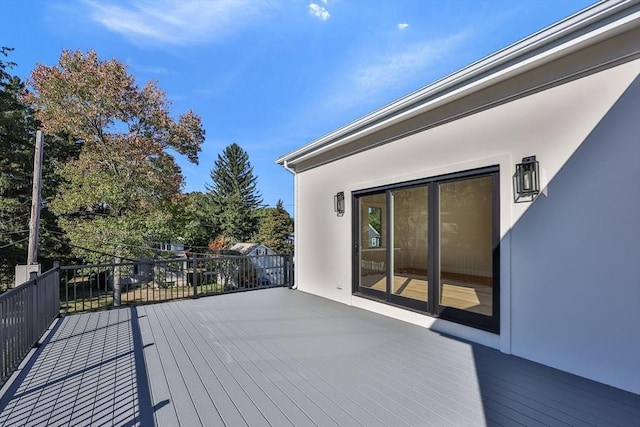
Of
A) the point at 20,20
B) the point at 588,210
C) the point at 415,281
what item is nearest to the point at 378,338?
the point at 415,281

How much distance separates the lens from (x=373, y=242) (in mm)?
4914

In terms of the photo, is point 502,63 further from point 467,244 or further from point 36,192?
point 36,192

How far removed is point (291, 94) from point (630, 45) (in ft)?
50.3

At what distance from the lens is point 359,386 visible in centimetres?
243

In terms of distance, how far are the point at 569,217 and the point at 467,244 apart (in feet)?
4.62

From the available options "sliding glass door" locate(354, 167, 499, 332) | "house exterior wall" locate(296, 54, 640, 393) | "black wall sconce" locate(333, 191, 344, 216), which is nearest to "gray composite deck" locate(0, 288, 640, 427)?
"house exterior wall" locate(296, 54, 640, 393)

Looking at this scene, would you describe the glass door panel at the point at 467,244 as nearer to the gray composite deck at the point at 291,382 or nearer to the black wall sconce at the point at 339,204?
the gray composite deck at the point at 291,382

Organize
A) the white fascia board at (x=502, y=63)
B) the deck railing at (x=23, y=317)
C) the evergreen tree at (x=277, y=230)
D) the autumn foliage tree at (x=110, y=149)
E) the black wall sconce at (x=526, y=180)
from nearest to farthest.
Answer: the white fascia board at (x=502, y=63) < the deck railing at (x=23, y=317) < the black wall sconce at (x=526, y=180) < the autumn foliage tree at (x=110, y=149) < the evergreen tree at (x=277, y=230)

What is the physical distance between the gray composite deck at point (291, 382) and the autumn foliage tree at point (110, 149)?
6.81m

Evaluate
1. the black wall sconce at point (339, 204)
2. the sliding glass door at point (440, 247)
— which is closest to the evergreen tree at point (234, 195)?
the black wall sconce at point (339, 204)

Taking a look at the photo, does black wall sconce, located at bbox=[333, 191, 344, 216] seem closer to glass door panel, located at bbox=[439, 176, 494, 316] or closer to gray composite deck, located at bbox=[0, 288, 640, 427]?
glass door panel, located at bbox=[439, 176, 494, 316]

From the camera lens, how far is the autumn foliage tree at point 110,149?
9633 millimetres

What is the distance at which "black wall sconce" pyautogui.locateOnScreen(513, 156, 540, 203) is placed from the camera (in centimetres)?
288

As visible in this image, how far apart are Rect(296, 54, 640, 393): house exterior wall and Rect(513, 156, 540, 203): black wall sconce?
0.05m
